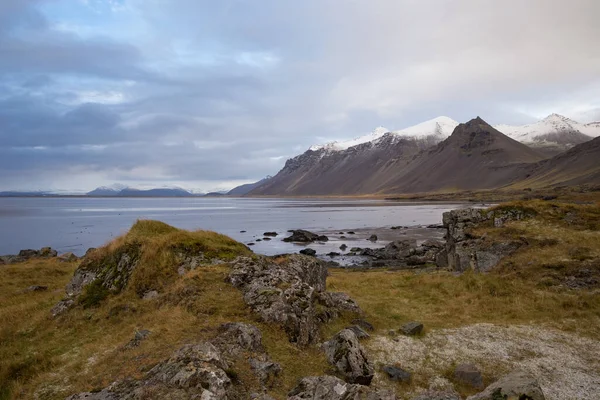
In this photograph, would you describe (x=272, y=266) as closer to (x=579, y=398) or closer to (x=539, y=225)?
(x=579, y=398)

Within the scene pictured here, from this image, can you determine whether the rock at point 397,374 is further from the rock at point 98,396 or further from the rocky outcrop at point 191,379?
Answer: the rock at point 98,396

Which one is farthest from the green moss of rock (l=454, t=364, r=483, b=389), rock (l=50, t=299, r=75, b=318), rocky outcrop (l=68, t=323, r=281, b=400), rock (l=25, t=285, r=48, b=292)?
rock (l=454, t=364, r=483, b=389)

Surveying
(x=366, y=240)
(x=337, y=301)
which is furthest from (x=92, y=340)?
(x=366, y=240)

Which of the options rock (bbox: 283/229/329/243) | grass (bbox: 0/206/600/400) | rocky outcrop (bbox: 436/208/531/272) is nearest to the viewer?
grass (bbox: 0/206/600/400)

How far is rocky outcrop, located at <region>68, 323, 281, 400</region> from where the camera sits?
996 centimetres

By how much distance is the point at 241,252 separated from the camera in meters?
25.8

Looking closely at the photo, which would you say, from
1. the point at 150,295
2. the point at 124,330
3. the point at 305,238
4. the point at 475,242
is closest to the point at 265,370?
the point at 124,330

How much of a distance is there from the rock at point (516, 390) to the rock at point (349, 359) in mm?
5283

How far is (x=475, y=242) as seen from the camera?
35.8 meters

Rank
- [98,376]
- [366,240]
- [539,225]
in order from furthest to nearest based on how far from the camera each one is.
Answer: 1. [366,240]
2. [539,225]
3. [98,376]

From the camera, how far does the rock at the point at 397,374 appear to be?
14.7 metres

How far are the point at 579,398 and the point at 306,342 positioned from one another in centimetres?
1023

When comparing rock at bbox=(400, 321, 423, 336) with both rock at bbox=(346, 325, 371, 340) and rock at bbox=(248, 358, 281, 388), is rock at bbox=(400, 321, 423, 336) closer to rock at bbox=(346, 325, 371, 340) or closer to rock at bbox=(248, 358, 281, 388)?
rock at bbox=(346, 325, 371, 340)

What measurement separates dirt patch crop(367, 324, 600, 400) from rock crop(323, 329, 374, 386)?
1355mm
